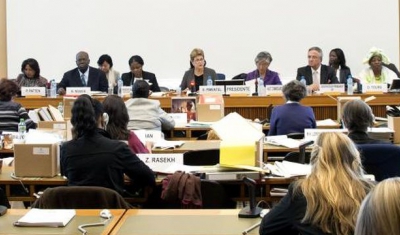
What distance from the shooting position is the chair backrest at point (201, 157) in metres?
4.82

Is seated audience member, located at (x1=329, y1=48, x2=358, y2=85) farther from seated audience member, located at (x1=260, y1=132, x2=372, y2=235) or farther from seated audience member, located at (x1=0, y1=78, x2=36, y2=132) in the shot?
seated audience member, located at (x1=260, y1=132, x2=372, y2=235)

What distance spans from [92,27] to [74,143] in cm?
723

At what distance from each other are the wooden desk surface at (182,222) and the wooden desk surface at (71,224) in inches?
1.7

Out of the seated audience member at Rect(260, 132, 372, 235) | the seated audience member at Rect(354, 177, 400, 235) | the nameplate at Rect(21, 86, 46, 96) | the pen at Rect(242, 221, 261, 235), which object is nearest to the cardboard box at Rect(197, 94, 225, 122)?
the nameplate at Rect(21, 86, 46, 96)

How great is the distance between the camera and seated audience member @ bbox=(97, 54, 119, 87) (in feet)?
33.0

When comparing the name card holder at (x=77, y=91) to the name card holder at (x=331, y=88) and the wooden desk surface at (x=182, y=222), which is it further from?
the wooden desk surface at (x=182, y=222)

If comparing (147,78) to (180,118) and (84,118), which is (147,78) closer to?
(180,118)

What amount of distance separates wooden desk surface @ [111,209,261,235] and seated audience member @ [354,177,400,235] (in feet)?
4.50

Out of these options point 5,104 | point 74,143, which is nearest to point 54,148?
point 74,143

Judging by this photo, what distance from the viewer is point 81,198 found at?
357 centimetres

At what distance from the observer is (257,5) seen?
11.1 m

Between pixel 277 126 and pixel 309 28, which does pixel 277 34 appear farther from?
pixel 277 126

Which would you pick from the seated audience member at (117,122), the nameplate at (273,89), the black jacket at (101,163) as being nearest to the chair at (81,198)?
the black jacket at (101,163)

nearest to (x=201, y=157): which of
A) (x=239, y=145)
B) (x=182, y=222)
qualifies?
(x=239, y=145)
